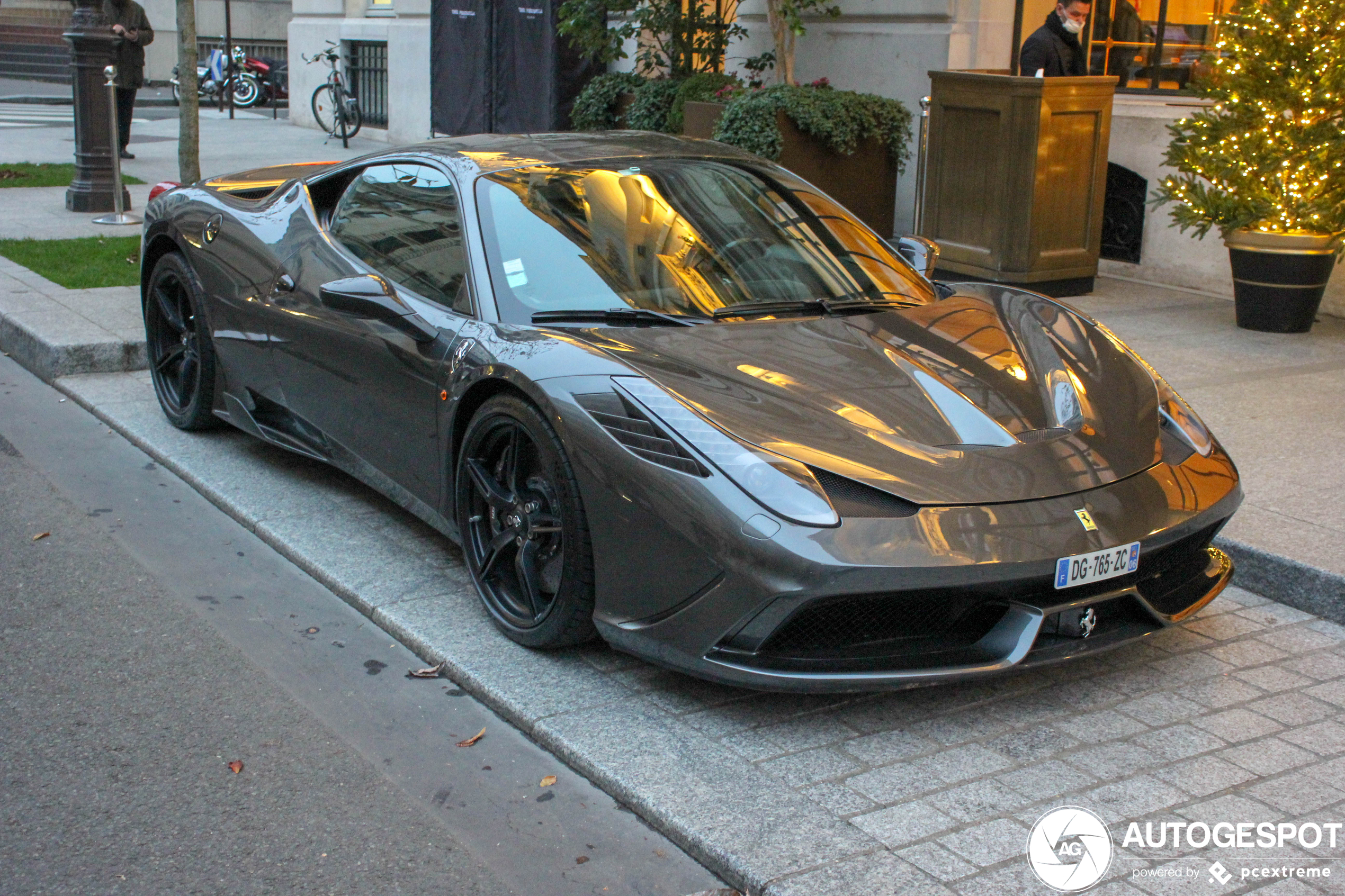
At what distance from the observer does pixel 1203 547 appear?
3887 mm

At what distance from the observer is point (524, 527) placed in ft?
12.9

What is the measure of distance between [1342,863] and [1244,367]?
15.6 ft

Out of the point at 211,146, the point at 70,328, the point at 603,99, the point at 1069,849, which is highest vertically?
the point at 603,99

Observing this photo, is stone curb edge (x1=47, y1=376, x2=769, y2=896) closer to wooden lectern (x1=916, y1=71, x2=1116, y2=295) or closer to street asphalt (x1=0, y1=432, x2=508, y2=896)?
street asphalt (x1=0, y1=432, x2=508, y2=896)

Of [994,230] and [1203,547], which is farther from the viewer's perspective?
[994,230]

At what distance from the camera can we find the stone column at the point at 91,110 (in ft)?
37.4

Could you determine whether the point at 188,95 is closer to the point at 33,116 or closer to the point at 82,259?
the point at 82,259

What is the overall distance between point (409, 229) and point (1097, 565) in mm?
2578

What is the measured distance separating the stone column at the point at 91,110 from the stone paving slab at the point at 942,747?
858cm

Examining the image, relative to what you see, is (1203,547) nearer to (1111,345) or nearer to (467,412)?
(1111,345)

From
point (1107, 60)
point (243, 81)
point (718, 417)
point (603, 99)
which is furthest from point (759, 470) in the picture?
point (243, 81)

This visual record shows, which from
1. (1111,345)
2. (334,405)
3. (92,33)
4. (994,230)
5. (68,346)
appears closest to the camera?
(1111,345)

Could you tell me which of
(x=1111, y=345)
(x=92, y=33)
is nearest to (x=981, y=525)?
(x=1111, y=345)

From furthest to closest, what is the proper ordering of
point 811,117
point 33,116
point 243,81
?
point 243,81, point 33,116, point 811,117
